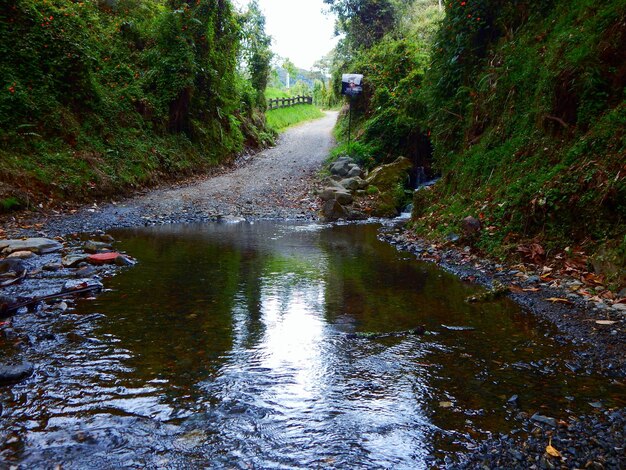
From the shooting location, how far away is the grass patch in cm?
3536

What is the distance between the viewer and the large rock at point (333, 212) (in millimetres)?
13234

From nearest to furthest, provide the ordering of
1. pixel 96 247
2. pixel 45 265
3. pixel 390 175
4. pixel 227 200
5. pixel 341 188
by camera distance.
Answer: pixel 45 265 < pixel 96 247 < pixel 227 200 < pixel 341 188 < pixel 390 175

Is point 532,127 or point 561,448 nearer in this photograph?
point 561,448

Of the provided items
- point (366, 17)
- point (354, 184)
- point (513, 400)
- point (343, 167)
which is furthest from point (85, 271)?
point (366, 17)

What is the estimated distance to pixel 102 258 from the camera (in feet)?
22.4

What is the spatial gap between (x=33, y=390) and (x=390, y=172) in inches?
539

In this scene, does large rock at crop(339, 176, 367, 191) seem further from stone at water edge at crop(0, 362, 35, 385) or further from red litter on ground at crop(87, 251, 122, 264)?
stone at water edge at crop(0, 362, 35, 385)

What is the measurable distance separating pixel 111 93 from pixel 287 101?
2937 centimetres

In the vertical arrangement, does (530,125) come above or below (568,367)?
above

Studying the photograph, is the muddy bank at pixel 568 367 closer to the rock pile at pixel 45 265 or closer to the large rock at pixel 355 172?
the rock pile at pixel 45 265

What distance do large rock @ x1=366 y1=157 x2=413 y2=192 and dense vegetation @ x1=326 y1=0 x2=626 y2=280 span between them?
3.21 metres

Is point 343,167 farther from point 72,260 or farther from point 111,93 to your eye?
point 72,260

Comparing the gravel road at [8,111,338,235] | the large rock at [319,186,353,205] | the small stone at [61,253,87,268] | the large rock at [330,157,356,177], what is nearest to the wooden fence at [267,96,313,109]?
the gravel road at [8,111,338,235]

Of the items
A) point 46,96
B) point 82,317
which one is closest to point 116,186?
point 46,96
